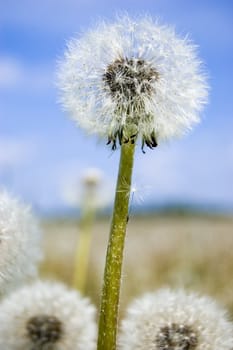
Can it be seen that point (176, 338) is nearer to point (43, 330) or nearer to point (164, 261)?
point (43, 330)

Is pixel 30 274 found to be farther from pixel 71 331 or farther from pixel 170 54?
pixel 170 54

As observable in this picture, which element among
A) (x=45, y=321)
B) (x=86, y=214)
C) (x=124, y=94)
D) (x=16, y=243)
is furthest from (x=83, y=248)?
(x=124, y=94)

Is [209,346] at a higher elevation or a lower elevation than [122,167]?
lower

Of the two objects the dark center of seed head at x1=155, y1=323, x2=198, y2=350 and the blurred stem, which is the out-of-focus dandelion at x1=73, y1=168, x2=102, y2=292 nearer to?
the blurred stem

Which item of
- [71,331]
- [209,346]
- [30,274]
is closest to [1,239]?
[30,274]

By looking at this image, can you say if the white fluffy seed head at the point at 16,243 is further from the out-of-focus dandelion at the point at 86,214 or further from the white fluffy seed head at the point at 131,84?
the out-of-focus dandelion at the point at 86,214

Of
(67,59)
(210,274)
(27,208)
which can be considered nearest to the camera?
(67,59)

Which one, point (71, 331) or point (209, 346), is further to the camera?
point (71, 331)
